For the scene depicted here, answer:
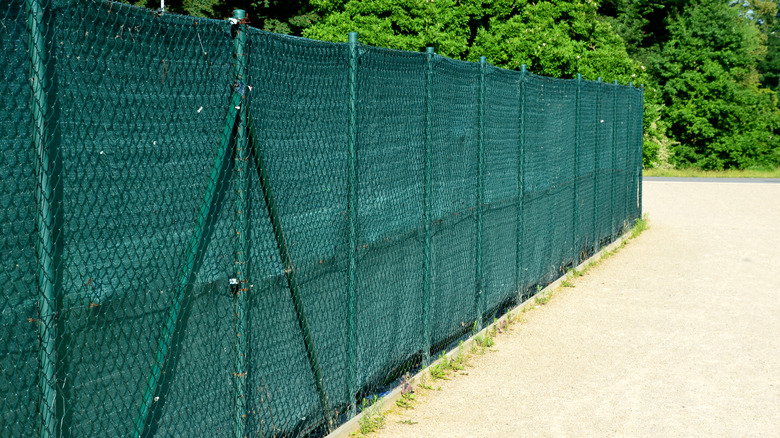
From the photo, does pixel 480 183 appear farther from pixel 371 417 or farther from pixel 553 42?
pixel 553 42

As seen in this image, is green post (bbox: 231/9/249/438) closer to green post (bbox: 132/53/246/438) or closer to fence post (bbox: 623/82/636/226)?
green post (bbox: 132/53/246/438)

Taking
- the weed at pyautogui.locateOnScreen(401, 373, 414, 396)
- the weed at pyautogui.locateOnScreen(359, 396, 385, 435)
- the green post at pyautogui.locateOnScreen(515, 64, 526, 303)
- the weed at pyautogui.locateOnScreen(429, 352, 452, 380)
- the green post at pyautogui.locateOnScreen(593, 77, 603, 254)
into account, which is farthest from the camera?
the green post at pyautogui.locateOnScreen(593, 77, 603, 254)

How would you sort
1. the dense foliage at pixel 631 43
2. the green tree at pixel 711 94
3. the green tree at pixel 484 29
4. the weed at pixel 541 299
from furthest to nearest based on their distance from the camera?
the green tree at pixel 711 94 < the dense foliage at pixel 631 43 < the green tree at pixel 484 29 < the weed at pixel 541 299

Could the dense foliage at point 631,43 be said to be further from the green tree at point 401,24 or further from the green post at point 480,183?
the green post at point 480,183

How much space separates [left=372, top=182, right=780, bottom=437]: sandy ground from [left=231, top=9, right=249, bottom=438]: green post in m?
1.47

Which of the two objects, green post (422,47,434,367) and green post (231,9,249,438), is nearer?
green post (231,9,249,438)

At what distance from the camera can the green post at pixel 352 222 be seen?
17.5 feet

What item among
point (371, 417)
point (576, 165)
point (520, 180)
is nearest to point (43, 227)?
point (371, 417)

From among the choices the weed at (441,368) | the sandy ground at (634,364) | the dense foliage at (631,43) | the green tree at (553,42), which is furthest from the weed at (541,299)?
the green tree at (553,42)

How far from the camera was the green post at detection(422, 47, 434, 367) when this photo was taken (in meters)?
6.49

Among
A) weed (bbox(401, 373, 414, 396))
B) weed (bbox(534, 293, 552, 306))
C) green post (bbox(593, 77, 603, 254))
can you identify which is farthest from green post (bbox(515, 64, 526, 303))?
green post (bbox(593, 77, 603, 254))

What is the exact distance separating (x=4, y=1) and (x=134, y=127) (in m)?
0.73

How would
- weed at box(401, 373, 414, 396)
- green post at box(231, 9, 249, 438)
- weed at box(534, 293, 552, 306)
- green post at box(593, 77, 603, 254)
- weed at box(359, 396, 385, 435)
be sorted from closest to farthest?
green post at box(231, 9, 249, 438)
weed at box(359, 396, 385, 435)
weed at box(401, 373, 414, 396)
weed at box(534, 293, 552, 306)
green post at box(593, 77, 603, 254)

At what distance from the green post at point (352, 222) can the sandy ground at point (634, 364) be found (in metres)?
0.45
